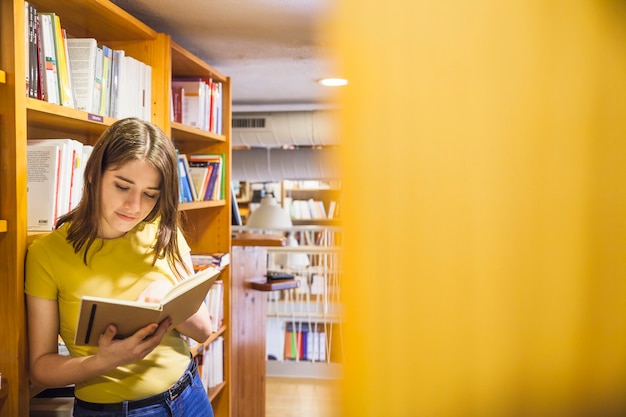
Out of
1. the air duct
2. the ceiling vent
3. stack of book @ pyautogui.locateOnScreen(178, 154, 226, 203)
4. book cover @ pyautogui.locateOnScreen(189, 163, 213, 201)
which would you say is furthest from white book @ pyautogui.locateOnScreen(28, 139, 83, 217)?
the air duct

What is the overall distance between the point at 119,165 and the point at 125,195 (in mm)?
80

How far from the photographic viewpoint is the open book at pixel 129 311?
3.86 ft

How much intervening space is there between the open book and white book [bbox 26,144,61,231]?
44 centimetres

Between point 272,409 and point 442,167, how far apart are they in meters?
4.19

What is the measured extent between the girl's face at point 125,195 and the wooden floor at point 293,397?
2.66 meters

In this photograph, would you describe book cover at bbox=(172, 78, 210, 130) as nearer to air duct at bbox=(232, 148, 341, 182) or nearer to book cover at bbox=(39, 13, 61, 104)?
book cover at bbox=(39, 13, 61, 104)

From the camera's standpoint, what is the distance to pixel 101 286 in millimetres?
1376

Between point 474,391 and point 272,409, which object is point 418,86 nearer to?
point 474,391

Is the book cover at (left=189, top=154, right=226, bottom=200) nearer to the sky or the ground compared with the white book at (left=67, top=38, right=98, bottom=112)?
nearer to the ground

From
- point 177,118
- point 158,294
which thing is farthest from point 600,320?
point 177,118

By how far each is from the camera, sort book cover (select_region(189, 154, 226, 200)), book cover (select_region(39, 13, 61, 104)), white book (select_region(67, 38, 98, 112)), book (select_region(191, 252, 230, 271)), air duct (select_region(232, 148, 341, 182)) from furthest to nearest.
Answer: air duct (select_region(232, 148, 341, 182))
book cover (select_region(189, 154, 226, 200))
book (select_region(191, 252, 230, 271))
white book (select_region(67, 38, 98, 112))
book cover (select_region(39, 13, 61, 104))

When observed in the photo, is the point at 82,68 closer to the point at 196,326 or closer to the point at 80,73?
the point at 80,73

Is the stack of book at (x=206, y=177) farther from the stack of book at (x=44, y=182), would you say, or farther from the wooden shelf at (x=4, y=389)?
the wooden shelf at (x=4, y=389)

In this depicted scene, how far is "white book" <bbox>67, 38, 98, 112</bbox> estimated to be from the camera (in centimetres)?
173
